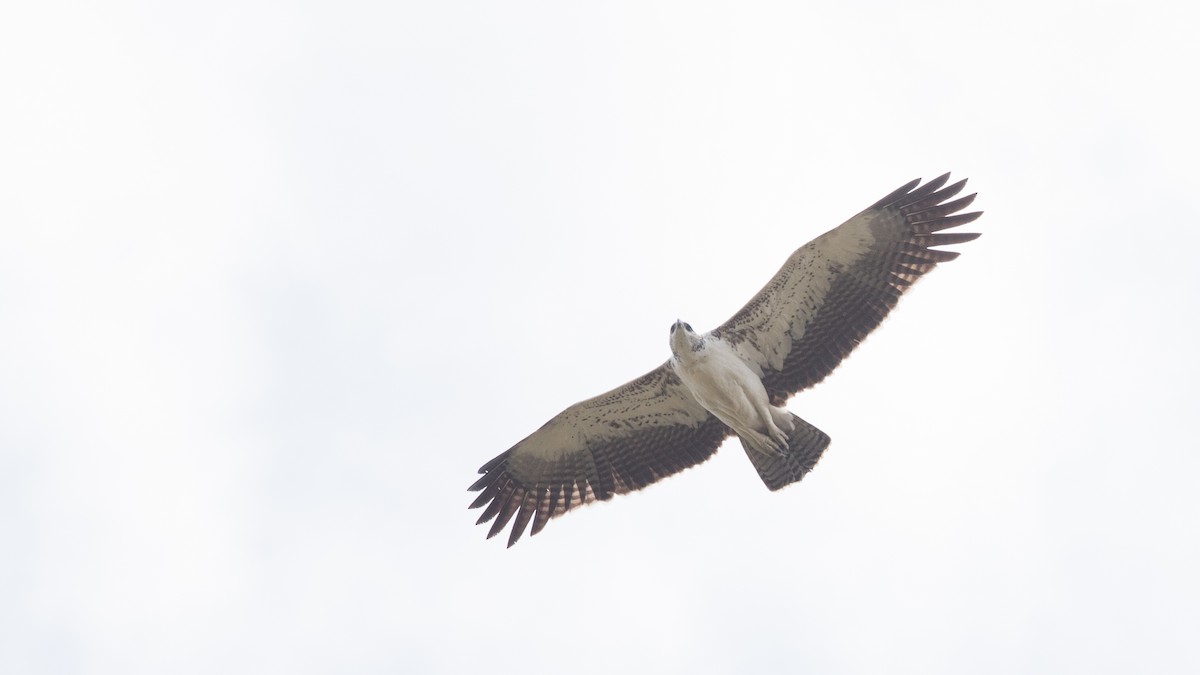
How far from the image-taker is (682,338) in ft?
59.6

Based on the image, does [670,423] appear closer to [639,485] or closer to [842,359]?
[639,485]

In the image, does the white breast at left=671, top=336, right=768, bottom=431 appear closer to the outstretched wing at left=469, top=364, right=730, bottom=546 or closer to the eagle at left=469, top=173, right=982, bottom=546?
the eagle at left=469, top=173, right=982, bottom=546

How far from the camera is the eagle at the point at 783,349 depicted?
1834 cm

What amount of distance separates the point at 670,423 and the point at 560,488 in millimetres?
1657

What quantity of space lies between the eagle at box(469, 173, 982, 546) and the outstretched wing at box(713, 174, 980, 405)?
0.01 metres

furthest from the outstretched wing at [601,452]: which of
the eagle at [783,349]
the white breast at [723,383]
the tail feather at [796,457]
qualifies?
the tail feather at [796,457]

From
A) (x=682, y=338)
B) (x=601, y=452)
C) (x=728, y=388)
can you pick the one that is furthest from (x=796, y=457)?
(x=601, y=452)

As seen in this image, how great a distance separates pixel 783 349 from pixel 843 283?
100 centimetres

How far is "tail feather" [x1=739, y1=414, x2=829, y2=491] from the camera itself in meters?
18.5

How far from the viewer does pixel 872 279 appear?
1848 cm

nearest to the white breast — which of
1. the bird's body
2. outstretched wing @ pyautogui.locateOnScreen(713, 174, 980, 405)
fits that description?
the bird's body

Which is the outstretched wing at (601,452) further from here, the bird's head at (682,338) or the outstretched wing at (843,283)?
the outstretched wing at (843,283)

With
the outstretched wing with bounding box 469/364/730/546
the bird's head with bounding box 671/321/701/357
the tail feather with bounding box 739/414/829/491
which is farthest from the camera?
the outstretched wing with bounding box 469/364/730/546

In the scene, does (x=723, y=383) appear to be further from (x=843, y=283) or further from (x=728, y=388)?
(x=843, y=283)
